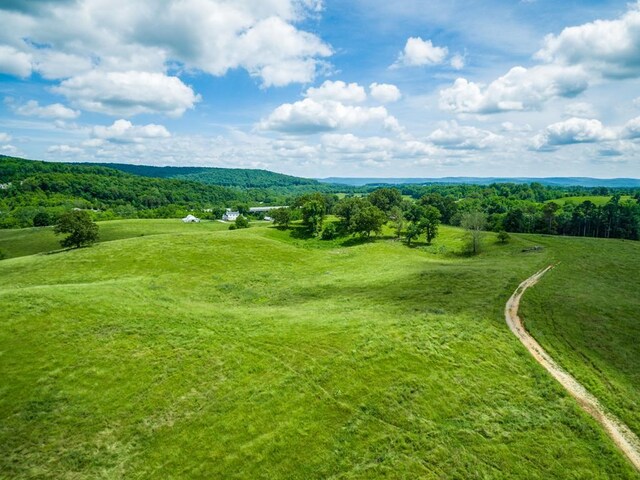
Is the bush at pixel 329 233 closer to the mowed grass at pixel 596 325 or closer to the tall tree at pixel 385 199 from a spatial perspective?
the tall tree at pixel 385 199

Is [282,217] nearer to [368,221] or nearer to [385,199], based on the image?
[368,221]

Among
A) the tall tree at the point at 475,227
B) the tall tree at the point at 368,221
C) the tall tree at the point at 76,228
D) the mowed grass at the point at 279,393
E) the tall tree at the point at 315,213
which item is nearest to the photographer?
the mowed grass at the point at 279,393

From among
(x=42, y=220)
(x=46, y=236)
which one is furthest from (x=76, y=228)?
(x=42, y=220)

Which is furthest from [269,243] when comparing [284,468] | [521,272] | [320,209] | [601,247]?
[601,247]

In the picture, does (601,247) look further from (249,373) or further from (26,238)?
(26,238)

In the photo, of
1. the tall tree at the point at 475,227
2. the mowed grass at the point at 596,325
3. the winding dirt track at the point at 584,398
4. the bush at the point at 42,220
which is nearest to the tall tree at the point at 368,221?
the tall tree at the point at 475,227

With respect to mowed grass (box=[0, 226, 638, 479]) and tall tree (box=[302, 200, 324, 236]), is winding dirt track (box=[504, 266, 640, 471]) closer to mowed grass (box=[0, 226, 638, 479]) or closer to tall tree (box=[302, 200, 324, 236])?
mowed grass (box=[0, 226, 638, 479])
